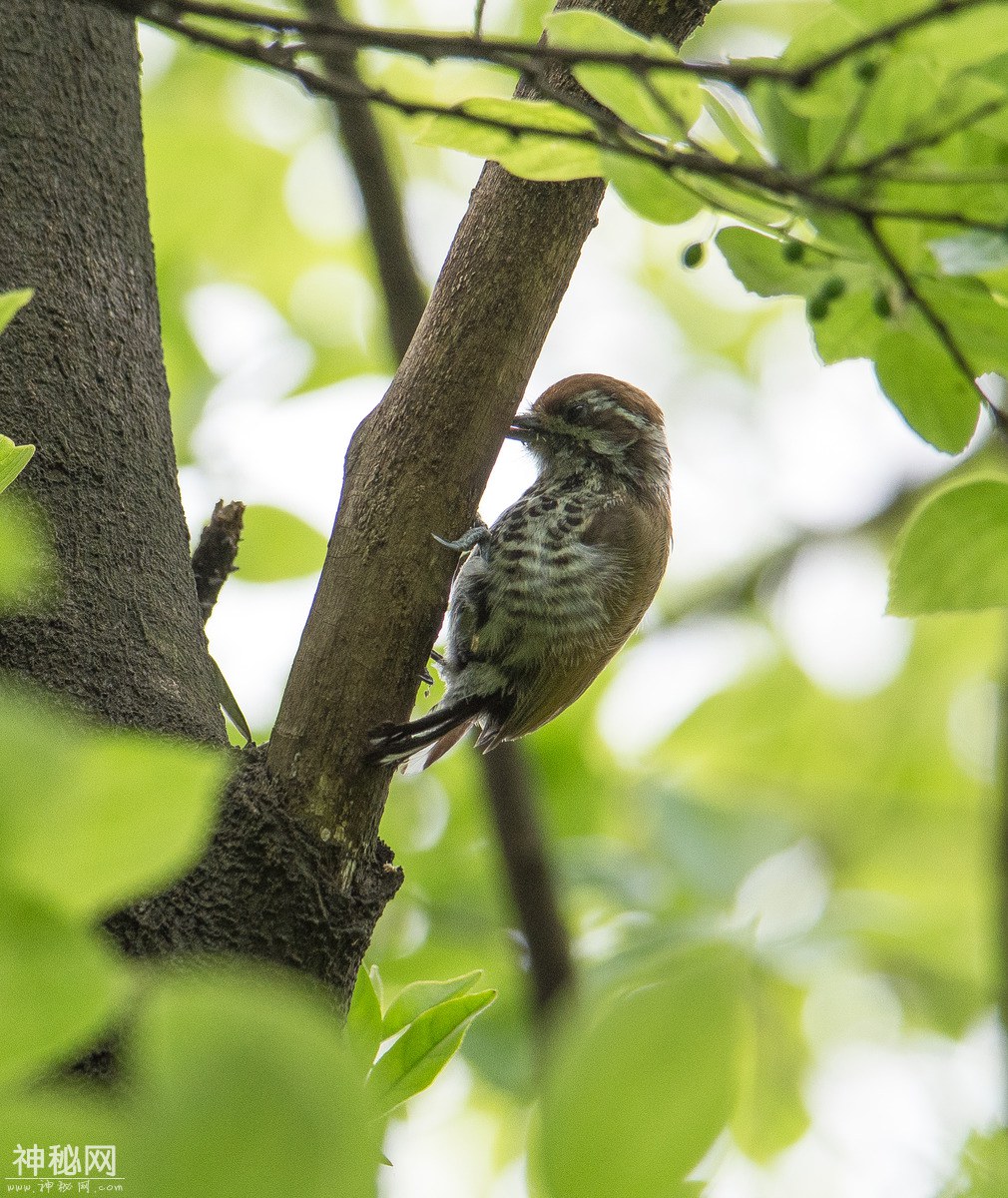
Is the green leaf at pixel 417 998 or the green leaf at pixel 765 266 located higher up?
the green leaf at pixel 765 266

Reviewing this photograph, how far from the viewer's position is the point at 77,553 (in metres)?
1.66

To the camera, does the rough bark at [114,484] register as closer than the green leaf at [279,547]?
Yes

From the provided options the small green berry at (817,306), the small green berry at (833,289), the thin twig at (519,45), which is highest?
the thin twig at (519,45)

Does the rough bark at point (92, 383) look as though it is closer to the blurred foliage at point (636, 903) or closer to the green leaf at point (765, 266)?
the blurred foliage at point (636, 903)

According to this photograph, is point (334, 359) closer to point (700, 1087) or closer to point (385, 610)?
point (385, 610)

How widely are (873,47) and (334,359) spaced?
10.1 feet

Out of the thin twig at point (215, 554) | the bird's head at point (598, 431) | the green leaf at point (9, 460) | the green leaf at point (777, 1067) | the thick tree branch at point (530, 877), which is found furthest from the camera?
the bird's head at point (598, 431)

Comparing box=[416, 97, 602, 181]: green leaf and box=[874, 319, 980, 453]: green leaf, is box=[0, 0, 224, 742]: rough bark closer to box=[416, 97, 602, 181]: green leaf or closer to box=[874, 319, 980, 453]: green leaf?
box=[416, 97, 602, 181]: green leaf

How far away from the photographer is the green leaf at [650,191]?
97 centimetres

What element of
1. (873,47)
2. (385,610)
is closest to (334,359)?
(385,610)

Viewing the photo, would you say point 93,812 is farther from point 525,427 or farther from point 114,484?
point 525,427

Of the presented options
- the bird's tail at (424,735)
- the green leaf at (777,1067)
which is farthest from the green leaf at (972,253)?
the green leaf at (777,1067)

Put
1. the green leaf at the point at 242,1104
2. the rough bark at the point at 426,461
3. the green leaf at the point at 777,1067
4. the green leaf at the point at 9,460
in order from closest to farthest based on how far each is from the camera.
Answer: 1. the green leaf at the point at 242,1104
2. the green leaf at the point at 9,460
3. the rough bark at the point at 426,461
4. the green leaf at the point at 777,1067

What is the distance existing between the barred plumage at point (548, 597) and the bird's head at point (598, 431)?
5cm
